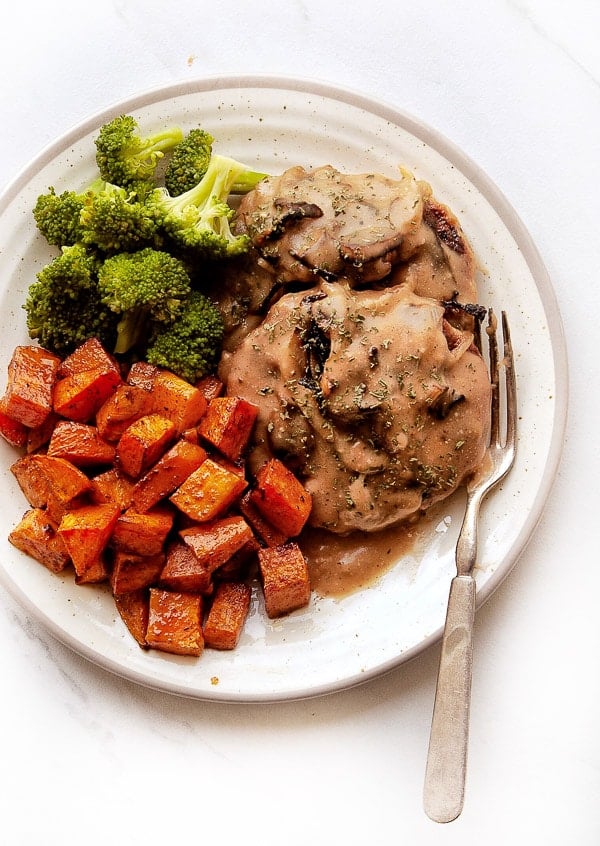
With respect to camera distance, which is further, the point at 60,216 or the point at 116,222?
the point at 60,216

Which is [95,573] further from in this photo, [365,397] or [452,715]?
[452,715]

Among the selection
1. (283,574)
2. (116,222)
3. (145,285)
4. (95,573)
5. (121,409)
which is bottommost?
(283,574)

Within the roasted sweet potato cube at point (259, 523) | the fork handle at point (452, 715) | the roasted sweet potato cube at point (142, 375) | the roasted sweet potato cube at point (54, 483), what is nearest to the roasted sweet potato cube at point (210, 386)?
the roasted sweet potato cube at point (142, 375)

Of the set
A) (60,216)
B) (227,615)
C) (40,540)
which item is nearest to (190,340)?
(60,216)

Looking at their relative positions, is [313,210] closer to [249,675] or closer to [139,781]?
[249,675]

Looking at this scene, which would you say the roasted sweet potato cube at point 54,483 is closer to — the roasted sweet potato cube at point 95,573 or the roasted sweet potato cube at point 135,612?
the roasted sweet potato cube at point 95,573

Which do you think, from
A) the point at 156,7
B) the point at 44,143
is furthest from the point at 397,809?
the point at 156,7
